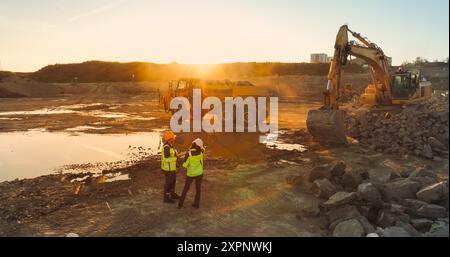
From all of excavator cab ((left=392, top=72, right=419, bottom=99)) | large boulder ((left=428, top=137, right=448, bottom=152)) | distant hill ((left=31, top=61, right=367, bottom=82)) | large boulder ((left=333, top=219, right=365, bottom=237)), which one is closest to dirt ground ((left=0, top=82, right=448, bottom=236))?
large boulder ((left=333, top=219, right=365, bottom=237))

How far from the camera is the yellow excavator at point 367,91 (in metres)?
13.1

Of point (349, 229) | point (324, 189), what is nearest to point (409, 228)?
point (349, 229)

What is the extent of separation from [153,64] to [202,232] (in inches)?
2747

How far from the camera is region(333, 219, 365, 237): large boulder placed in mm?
5562

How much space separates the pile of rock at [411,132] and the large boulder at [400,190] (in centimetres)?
476

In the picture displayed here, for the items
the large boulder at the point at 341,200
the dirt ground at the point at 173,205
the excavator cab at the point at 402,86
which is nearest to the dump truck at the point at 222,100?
the dirt ground at the point at 173,205

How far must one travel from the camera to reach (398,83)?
1880 cm

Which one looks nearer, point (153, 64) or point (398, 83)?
point (398, 83)

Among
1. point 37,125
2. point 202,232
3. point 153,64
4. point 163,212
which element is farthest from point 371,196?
point 153,64

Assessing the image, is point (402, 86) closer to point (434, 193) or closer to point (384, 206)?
point (434, 193)

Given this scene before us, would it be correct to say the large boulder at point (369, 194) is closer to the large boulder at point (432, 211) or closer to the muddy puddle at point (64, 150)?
the large boulder at point (432, 211)

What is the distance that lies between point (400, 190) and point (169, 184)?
4755 millimetres

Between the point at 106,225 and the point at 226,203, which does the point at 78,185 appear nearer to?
the point at 106,225

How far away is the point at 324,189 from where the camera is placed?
24.7 feet
